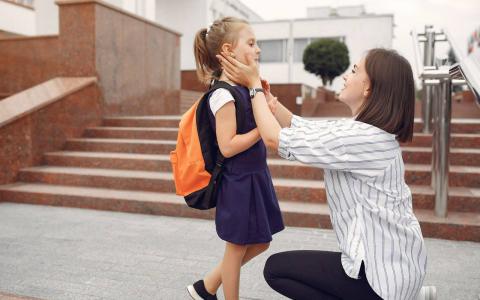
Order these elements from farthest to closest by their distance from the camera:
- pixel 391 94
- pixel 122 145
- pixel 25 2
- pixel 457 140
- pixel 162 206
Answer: pixel 25 2, pixel 122 145, pixel 457 140, pixel 162 206, pixel 391 94

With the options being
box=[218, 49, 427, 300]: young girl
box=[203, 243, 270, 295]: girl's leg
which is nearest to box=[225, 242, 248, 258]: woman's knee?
box=[203, 243, 270, 295]: girl's leg

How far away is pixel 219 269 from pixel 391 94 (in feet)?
4.16

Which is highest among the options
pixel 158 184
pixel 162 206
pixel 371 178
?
pixel 371 178

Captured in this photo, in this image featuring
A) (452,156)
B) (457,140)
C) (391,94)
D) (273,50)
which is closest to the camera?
(391,94)

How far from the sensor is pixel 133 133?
7.42m

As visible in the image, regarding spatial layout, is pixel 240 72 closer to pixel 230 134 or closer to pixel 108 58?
pixel 230 134

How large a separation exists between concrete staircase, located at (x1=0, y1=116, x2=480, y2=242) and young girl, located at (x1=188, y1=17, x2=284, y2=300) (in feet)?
8.30

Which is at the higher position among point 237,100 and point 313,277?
point 237,100

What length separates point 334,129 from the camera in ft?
6.01

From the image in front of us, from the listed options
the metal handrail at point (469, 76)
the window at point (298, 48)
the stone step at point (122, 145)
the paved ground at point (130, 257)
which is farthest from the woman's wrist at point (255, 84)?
the window at point (298, 48)

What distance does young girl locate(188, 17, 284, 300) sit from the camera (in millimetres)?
2123

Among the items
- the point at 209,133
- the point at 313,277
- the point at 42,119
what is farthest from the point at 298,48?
the point at 313,277

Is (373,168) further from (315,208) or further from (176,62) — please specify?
(176,62)

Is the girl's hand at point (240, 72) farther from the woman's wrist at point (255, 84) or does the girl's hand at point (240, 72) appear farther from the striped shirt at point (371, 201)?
the striped shirt at point (371, 201)
